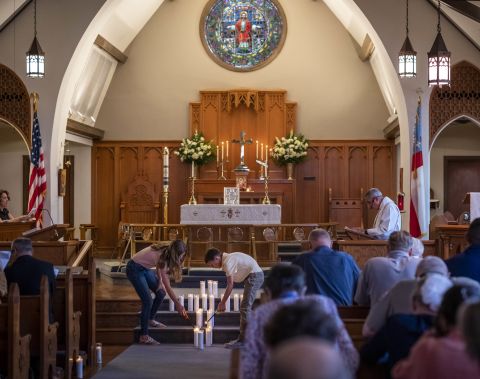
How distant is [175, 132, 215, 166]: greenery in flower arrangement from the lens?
17797 mm

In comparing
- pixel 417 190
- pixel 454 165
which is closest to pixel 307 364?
pixel 417 190

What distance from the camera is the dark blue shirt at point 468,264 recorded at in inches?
240

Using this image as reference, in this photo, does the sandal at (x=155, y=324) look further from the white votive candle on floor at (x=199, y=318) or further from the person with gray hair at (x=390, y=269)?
the person with gray hair at (x=390, y=269)

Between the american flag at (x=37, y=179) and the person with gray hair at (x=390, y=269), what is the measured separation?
812 cm

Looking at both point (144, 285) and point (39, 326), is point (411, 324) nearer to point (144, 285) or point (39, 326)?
point (39, 326)

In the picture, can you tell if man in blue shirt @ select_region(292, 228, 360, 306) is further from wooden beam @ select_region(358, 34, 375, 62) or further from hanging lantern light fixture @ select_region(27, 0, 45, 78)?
wooden beam @ select_region(358, 34, 375, 62)

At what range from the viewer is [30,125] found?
1420 centimetres

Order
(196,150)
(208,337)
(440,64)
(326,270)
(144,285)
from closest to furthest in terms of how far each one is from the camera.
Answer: (326,270)
(144,285)
(208,337)
(440,64)
(196,150)

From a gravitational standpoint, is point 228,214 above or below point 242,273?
above

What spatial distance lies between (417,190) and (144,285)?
4.74 m

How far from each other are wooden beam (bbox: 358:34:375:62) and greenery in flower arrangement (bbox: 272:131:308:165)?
2.09 m

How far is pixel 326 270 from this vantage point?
267 inches

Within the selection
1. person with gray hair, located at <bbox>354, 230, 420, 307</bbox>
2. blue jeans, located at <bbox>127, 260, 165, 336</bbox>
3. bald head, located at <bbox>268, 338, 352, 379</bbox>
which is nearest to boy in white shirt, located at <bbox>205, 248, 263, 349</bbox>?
blue jeans, located at <bbox>127, 260, 165, 336</bbox>

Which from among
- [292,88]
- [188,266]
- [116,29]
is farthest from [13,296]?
[292,88]
